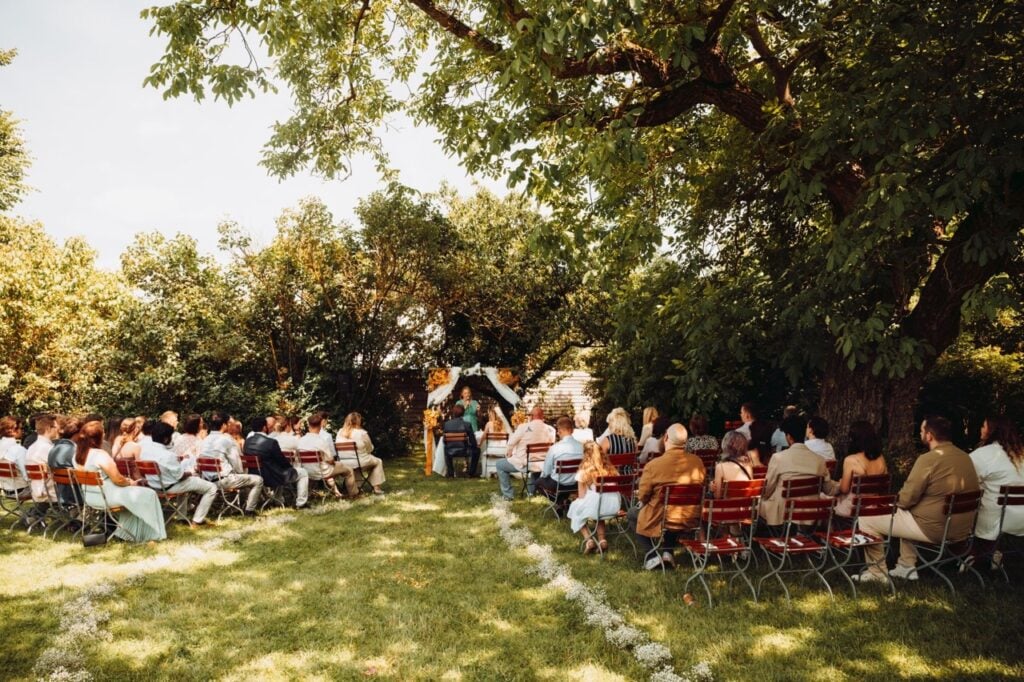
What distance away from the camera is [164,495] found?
8.88 meters

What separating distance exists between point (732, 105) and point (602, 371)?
10.9 meters

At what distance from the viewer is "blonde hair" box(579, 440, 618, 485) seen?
770cm

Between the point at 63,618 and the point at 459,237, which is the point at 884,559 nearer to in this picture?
the point at 63,618

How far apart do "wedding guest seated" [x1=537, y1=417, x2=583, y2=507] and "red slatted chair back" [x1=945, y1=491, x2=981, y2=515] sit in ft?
14.9

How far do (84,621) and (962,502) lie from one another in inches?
320

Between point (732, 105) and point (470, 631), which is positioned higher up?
point (732, 105)

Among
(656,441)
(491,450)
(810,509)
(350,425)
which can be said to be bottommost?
(810,509)

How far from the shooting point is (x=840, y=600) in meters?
5.89

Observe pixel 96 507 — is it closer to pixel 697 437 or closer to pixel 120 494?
pixel 120 494

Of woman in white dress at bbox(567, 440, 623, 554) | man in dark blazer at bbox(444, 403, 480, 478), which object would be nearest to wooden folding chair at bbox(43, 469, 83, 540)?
woman in white dress at bbox(567, 440, 623, 554)

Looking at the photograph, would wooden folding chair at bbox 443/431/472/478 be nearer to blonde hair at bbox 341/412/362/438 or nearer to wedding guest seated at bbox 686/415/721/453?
blonde hair at bbox 341/412/362/438

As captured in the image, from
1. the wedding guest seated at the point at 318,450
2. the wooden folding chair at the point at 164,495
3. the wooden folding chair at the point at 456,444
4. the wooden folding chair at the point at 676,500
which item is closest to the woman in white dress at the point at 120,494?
the wooden folding chair at the point at 164,495

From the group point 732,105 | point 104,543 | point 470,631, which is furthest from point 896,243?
point 104,543

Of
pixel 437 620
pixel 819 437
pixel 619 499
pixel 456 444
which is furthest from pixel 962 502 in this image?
pixel 456 444
